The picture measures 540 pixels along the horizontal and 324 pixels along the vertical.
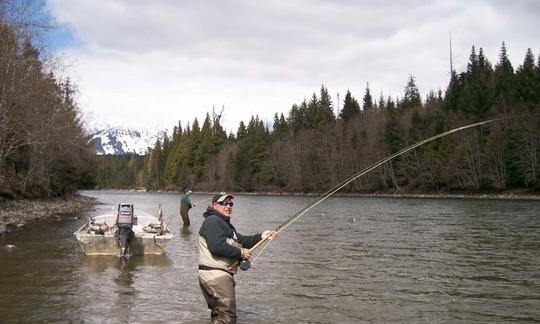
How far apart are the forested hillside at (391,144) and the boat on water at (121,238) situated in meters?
39.5

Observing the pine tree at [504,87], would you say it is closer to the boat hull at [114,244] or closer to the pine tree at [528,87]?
the pine tree at [528,87]

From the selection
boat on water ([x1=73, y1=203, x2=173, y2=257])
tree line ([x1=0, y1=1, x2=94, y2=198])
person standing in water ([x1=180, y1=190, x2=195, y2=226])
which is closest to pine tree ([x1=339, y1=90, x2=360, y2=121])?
tree line ([x1=0, y1=1, x2=94, y2=198])

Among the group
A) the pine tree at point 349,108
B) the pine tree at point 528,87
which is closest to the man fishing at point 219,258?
the pine tree at point 528,87

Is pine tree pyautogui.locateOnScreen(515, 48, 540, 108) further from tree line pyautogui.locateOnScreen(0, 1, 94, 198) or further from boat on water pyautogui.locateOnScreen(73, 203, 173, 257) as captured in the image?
boat on water pyautogui.locateOnScreen(73, 203, 173, 257)

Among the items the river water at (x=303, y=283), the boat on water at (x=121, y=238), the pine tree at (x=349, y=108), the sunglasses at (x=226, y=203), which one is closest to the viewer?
the sunglasses at (x=226, y=203)

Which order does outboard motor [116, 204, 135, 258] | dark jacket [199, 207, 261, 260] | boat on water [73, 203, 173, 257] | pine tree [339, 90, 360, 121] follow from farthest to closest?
pine tree [339, 90, 360, 121] < boat on water [73, 203, 173, 257] < outboard motor [116, 204, 135, 258] < dark jacket [199, 207, 261, 260]

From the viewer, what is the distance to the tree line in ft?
81.1

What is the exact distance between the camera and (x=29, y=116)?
31.7 m

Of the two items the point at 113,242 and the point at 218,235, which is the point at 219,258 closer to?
the point at 218,235

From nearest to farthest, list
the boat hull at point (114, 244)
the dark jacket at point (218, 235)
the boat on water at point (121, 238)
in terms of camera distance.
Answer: the dark jacket at point (218, 235) < the boat on water at point (121, 238) < the boat hull at point (114, 244)

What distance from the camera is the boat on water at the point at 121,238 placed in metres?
14.5

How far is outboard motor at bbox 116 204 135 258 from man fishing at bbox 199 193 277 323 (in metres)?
7.78

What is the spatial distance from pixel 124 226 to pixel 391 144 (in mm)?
73581

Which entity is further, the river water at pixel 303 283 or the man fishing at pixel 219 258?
the river water at pixel 303 283
